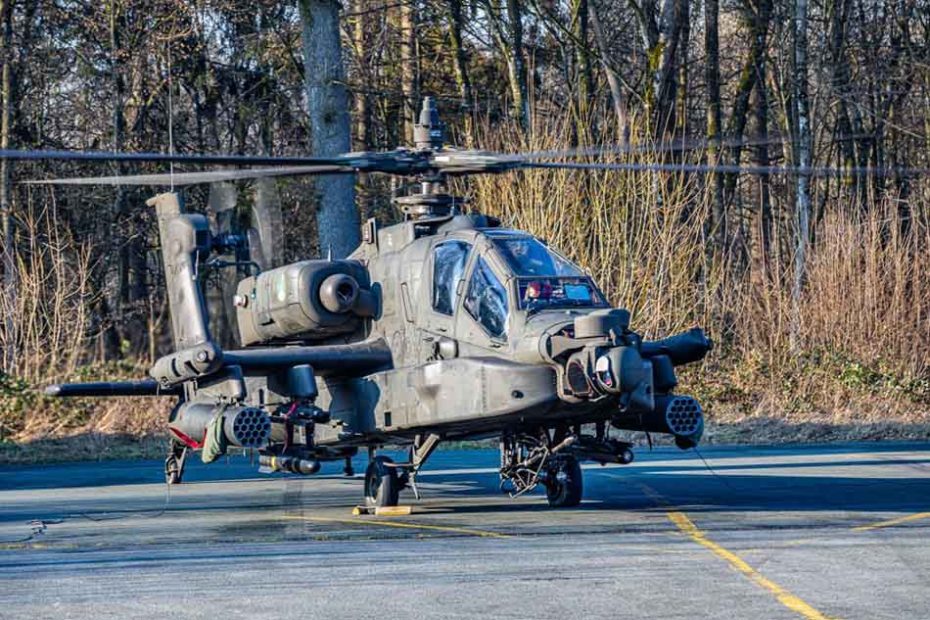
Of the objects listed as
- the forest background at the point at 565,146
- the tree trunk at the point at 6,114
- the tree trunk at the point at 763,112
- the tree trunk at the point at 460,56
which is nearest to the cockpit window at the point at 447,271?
the forest background at the point at 565,146

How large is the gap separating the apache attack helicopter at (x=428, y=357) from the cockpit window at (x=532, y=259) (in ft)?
0.06

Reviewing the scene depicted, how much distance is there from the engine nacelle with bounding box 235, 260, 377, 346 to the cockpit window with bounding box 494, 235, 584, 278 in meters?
1.70

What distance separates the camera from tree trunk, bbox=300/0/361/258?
23.8 m

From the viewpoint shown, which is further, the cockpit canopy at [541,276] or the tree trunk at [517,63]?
the tree trunk at [517,63]

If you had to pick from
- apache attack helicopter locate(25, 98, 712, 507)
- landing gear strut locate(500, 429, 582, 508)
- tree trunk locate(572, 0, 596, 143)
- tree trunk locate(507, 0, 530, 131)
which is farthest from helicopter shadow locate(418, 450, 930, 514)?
tree trunk locate(507, 0, 530, 131)

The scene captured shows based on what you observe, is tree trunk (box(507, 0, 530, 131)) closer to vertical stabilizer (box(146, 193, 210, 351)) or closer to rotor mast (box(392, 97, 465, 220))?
vertical stabilizer (box(146, 193, 210, 351))

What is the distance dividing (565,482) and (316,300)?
9.46 ft

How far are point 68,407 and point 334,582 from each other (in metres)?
13.8

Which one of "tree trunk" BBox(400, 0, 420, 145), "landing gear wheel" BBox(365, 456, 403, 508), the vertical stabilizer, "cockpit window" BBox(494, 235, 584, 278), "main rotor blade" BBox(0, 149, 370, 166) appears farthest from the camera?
"tree trunk" BBox(400, 0, 420, 145)

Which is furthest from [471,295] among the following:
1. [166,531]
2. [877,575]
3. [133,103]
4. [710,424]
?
[133,103]

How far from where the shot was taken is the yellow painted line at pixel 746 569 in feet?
26.3

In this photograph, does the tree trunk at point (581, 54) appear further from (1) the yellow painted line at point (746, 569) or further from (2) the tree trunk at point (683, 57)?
(1) the yellow painted line at point (746, 569)

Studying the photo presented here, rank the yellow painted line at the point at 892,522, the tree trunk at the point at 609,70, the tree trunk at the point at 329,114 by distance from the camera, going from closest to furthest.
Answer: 1. the yellow painted line at the point at 892,522
2. the tree trunk at the point at 329,114
3. the tree trunk at the point at 609,70

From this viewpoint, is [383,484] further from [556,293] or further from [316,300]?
[556,293]
